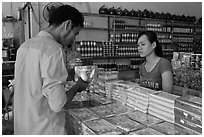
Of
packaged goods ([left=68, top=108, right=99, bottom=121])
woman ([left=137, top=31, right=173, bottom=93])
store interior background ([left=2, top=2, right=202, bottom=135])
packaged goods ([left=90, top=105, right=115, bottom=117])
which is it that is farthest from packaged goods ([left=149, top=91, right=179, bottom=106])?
store interior background ([left=2, top=2, right=202, bottom=135])

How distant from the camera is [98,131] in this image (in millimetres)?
1332

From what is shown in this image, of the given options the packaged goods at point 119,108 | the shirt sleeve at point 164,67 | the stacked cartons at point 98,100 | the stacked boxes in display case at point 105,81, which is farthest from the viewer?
the shirt sleeve at point 164,67

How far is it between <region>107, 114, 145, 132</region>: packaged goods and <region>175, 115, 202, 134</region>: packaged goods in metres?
0.21

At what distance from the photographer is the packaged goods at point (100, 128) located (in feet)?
4.33

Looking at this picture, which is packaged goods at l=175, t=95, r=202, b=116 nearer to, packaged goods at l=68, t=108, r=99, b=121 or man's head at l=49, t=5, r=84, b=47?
packaged goods at l=68, t=108, r=99, b=121

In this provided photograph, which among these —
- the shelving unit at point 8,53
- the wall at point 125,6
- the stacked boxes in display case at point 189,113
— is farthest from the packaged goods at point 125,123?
the wall at point 125,6

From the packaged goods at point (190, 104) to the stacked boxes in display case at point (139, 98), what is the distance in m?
0.26

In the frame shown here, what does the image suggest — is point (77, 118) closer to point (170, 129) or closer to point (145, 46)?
point (170, 129)

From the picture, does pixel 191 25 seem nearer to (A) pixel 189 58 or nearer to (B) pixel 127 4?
(B) pixel 127 4

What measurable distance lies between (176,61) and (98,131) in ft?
13.0

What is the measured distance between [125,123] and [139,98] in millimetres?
272

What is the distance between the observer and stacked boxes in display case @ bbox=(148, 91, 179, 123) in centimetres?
141

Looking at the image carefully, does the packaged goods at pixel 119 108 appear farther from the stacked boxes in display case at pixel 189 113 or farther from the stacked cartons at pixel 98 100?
the stacked boxes in display case at pixel 189 113

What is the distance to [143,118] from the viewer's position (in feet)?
4.94
